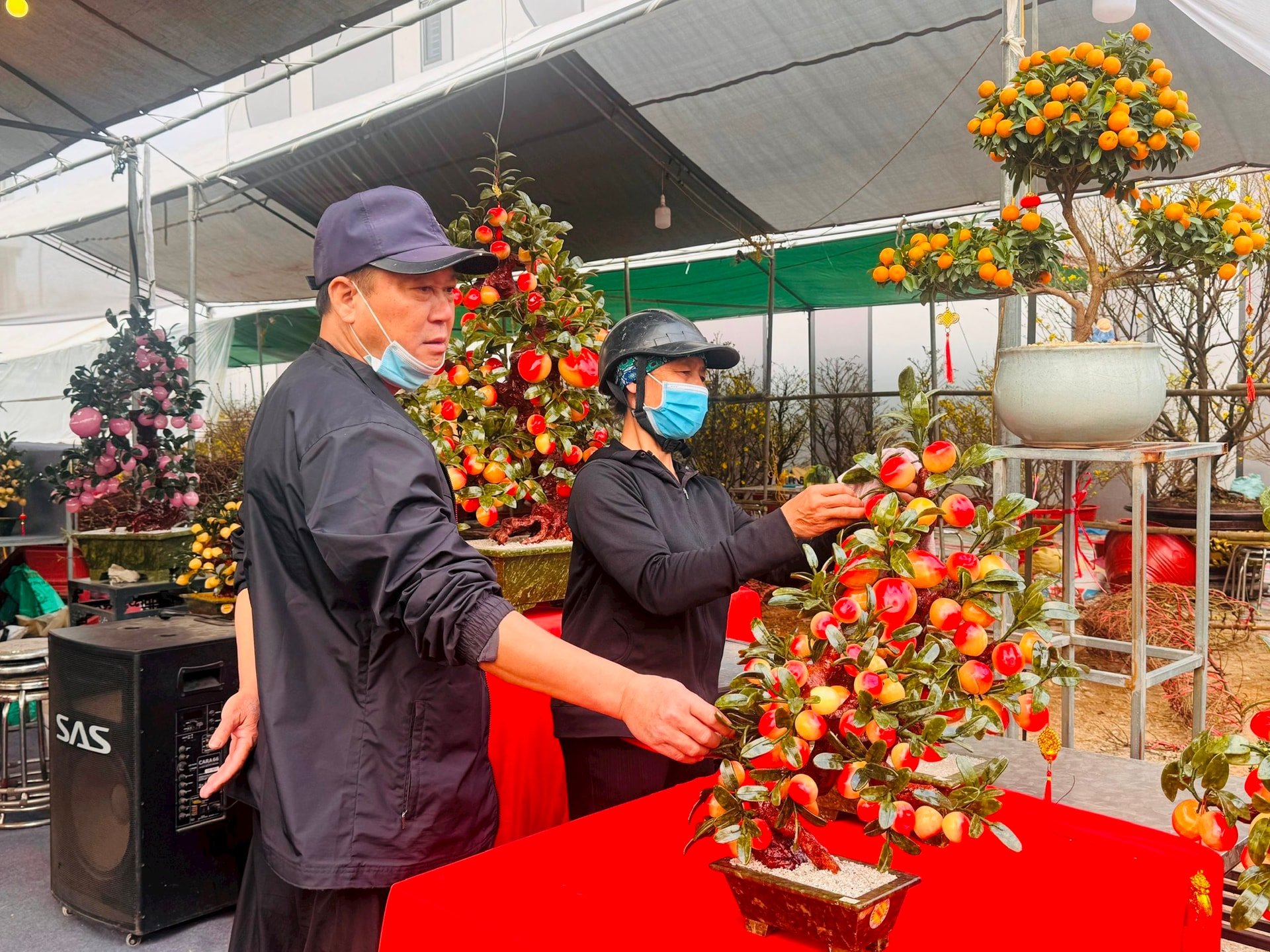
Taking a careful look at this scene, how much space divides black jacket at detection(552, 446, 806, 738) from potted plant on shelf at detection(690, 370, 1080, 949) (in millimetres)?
526

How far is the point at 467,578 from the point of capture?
1.17 m

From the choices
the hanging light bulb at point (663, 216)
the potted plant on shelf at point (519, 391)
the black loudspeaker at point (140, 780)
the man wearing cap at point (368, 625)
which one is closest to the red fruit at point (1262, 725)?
the man wearing cap at point (368, 625)

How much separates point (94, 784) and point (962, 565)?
2.50 meters

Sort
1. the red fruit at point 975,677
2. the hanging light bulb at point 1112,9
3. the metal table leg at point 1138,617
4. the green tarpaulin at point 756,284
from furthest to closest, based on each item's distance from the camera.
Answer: the green tarpaulin at point 756,284, the hanging light bulb at point 1112,9, the metal table leg at point 1138,617, the red fruit at point 975,677

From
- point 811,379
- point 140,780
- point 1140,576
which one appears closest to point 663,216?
point 811,379

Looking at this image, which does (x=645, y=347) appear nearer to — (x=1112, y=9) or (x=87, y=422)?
(x=1112, y=9)

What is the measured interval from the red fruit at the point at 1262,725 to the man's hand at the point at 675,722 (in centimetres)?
49

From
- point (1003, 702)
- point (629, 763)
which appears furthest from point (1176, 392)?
point (1003, 702)

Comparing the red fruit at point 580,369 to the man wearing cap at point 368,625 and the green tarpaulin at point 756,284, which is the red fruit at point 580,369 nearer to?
the man wearing cap at point 368,625

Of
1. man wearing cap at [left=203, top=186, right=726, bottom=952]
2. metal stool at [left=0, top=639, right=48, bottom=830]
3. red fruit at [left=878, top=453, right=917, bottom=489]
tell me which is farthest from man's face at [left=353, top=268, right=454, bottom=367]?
metal stool at [left=0, top=639, right=48, bottom=830]

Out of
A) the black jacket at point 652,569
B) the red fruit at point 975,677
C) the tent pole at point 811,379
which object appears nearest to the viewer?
the red fruit at point 975,677

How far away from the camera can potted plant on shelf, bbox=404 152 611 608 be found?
2582 mm

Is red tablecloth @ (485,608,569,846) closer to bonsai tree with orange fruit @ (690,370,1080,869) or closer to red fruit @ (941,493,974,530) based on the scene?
bonsai tree with orange fruit @ (690,370,1080,869)

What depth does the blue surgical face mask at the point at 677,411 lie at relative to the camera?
1991 millimetres
